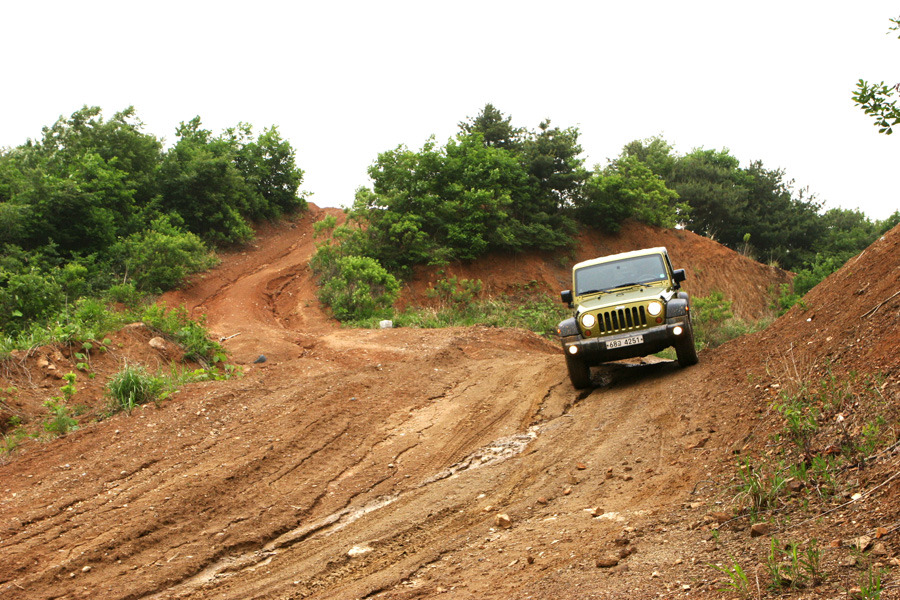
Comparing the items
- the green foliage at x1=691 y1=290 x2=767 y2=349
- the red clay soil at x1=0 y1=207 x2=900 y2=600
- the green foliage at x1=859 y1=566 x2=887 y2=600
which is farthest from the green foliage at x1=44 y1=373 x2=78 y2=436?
the green foliage at x1=691 y1=290 x2=767 y2=349

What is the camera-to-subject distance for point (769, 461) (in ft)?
17.9

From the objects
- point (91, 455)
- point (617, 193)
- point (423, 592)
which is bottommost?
point (423, 592)

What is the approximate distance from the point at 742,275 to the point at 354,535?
3432 cm

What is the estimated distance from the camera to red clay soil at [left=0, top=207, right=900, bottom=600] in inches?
179

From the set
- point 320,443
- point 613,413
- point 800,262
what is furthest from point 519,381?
point 800,262

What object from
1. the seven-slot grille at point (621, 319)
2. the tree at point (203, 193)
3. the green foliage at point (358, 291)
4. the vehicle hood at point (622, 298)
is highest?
the tree at point (203, 193)

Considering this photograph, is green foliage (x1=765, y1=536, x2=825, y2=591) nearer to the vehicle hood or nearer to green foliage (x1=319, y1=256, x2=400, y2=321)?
the vehicle hood

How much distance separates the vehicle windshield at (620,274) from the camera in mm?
11383

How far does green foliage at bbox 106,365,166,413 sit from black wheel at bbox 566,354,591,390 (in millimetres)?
5714

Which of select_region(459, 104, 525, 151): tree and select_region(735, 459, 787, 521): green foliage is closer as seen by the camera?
select_region(735, 459, 787, 521): green foliage

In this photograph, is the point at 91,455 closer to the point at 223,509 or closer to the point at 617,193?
the point at 223,509

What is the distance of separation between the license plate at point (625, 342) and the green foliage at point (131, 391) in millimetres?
6204

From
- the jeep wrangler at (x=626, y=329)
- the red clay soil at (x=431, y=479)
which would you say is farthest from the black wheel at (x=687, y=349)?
the red clay soil at (x=431, y=479)

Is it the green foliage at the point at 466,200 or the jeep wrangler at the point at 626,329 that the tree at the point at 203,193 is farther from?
the jeep wrangler at the point at 626,329
